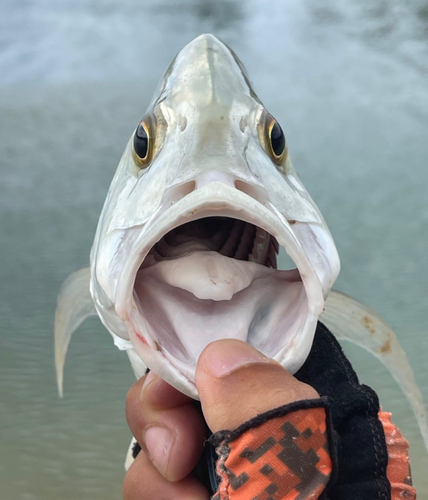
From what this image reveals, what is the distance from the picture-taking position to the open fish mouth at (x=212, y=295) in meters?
0.33

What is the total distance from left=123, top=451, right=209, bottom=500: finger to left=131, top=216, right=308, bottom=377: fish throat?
241 millimetres

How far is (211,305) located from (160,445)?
8.2 inches

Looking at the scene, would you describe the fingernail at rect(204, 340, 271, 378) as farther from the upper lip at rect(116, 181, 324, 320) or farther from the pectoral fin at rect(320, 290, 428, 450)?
the pectoral fin at rect(320, 290, 428, 450)

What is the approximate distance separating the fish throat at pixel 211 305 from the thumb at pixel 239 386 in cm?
2

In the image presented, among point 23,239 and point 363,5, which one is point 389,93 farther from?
point 23,239

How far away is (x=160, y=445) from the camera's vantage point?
1.68ft

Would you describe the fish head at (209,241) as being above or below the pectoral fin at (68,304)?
above

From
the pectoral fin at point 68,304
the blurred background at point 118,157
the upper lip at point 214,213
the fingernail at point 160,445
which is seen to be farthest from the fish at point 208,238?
the blurred background at point 118,157

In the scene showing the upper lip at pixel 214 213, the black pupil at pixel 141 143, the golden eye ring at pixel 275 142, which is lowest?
the upper lip at pixel 214 213

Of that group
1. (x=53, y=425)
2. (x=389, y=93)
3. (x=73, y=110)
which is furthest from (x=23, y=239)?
(x=389, y=93)

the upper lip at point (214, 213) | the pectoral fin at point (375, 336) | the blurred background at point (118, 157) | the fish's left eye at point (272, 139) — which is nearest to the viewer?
the upper lip at point (214, 213)

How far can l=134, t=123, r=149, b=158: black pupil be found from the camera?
51cm

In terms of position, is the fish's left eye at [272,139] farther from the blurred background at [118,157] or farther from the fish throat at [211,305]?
the blurred background at [118,157]

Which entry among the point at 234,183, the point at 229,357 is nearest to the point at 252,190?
the point at 234,183
